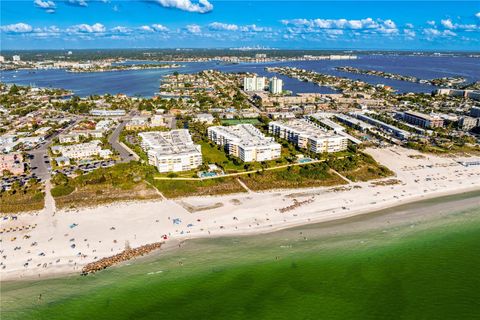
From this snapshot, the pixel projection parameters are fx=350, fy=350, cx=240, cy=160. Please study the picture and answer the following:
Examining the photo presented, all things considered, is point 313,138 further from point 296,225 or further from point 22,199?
point 22,199

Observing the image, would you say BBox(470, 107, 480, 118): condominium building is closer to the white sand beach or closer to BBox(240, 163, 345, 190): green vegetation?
the white sand beach

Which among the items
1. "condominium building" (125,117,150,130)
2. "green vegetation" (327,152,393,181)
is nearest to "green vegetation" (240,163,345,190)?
"green vegetation" (327,152,393,181)

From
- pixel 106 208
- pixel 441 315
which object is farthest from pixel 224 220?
pixel 441 315

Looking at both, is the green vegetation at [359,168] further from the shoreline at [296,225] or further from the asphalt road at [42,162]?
the asphalt road at [42,162]

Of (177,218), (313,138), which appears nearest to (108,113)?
(313,138)

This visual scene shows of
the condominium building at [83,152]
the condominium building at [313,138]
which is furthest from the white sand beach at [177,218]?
the condominium building at [83,152]

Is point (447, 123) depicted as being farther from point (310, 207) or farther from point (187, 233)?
point (187, 233)
